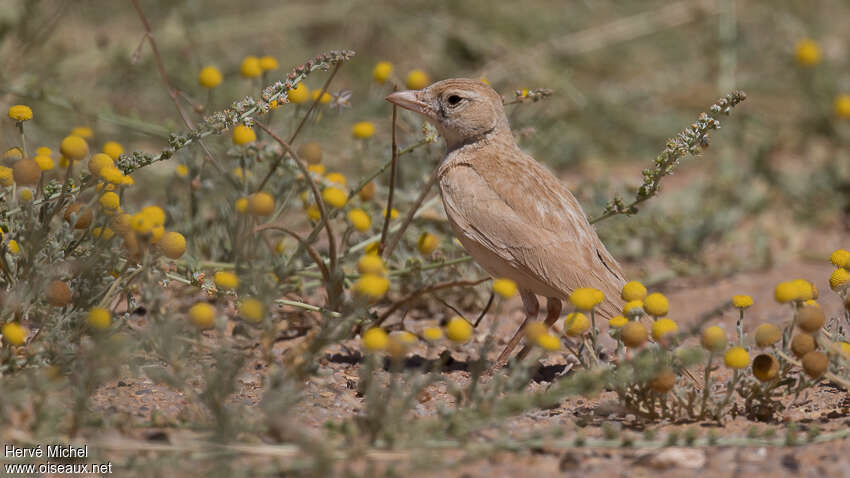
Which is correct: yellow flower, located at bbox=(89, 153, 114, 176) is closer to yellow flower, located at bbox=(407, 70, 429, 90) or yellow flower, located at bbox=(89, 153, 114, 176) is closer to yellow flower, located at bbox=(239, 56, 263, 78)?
yellow flower, located at bbox=(239, 56, 263, 78)

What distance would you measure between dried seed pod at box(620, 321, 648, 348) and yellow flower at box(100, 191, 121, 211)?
1.92m

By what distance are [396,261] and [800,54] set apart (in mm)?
4073

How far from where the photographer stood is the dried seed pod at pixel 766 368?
3221 mm

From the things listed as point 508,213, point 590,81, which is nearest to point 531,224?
point 508,213

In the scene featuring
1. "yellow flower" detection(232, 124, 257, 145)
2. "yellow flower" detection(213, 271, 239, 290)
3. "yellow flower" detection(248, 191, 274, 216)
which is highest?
"yellow flower" detection(232, 124, 257, 145)

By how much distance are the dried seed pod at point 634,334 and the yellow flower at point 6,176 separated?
235cm

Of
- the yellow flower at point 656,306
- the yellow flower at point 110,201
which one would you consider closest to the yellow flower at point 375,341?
the yellow flower at point 656,306

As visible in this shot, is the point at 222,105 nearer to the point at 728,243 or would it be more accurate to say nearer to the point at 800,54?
the point at 728,243

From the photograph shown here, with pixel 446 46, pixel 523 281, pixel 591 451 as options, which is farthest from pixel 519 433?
pixel 446 46

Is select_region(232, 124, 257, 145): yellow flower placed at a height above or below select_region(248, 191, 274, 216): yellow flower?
above

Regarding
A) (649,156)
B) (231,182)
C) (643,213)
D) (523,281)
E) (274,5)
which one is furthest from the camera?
(274,5)

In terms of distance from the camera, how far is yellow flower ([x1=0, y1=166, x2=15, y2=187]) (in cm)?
347

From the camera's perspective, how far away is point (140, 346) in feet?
10.5

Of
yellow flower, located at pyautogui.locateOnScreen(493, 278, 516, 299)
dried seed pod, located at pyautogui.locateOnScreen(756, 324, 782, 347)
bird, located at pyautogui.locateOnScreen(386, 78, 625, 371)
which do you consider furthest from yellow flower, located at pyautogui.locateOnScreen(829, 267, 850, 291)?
yellow flower, located at pyautogui.locateOnScreen(493, 278, 516, 299)
